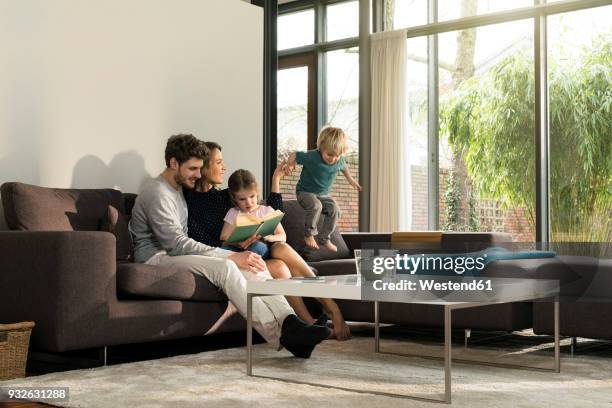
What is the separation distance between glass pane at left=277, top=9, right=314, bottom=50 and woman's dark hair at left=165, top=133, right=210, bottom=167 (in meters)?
4.32

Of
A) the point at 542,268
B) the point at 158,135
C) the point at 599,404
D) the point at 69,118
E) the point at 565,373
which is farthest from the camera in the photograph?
the point at 158,135

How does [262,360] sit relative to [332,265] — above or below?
below

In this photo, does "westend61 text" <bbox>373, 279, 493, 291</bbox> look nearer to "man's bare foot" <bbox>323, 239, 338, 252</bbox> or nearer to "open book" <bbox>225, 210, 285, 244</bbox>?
"open book" <bbox>225, 210, 285, 244</bbox>

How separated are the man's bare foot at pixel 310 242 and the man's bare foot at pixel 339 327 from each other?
2.46ft

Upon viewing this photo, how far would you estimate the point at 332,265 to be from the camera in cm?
482

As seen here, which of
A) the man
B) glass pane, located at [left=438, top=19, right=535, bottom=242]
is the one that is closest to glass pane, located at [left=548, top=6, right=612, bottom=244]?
glass pane, located at [left=438, top=19, right=535, bottom=242]

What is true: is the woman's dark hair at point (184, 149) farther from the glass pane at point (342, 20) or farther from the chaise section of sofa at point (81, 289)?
the glass pane at point (342, 20)

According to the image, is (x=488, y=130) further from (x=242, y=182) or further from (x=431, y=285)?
(x=431, y=285)

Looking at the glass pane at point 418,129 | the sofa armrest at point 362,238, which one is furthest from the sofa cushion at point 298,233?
the glass pane at point 418,129

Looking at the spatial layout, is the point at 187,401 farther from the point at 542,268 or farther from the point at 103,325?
the point at 542,268

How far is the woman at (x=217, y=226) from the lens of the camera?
4305mm

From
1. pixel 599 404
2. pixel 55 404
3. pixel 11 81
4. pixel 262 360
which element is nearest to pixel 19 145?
pixel 11 81

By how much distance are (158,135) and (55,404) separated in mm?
2646

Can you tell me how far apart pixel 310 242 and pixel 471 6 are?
325 centimetres
